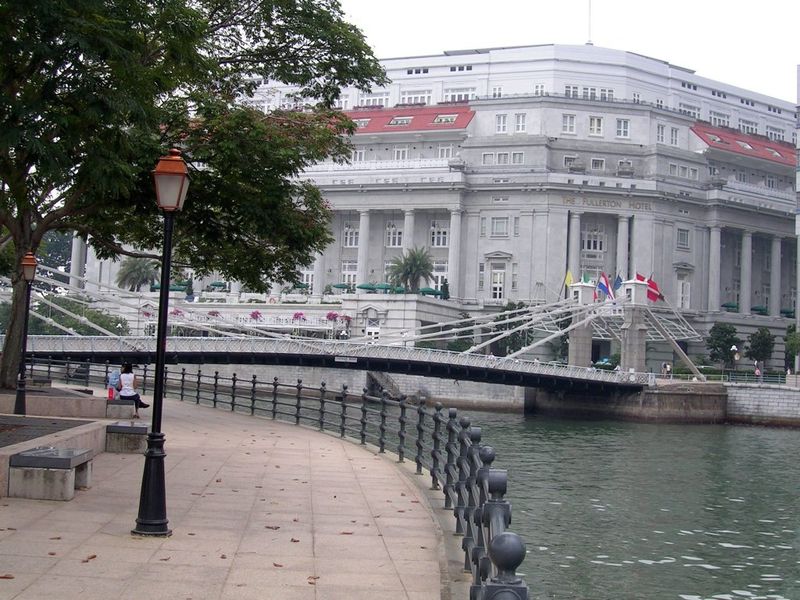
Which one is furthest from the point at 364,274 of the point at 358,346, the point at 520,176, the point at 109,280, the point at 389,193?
the point at 358,346

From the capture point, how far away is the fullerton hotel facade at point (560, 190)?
96.4m

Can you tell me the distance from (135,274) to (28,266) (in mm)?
75003

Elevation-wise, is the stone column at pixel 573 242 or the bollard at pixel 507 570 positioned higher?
the stone column at pixel 573 242

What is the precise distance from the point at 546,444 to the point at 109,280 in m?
72.9

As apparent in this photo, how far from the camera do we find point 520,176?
95.5m

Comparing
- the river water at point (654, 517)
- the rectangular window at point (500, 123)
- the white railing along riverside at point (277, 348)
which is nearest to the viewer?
the river water at point (654, 517)

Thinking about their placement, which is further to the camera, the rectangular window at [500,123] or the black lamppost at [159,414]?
the rectangular window at [500,123]

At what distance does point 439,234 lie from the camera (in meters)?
102

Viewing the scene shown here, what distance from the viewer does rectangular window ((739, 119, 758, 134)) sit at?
119 metres

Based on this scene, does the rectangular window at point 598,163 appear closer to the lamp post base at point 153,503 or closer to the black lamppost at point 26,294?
the black lamppost at point 26,294

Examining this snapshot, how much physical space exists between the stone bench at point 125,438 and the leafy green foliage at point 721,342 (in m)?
79.9

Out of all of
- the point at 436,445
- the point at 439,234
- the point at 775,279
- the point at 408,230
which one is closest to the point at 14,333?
the point at 436,445

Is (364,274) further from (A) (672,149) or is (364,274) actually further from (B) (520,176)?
(A) (672,149)

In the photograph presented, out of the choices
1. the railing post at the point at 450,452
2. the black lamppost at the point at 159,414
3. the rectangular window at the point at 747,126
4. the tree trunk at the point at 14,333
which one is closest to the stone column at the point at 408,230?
the rectangular window at the point at 747,126
